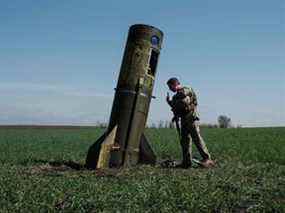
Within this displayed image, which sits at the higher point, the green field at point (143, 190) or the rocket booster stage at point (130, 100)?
the rocket booster stage at point (130, 100)

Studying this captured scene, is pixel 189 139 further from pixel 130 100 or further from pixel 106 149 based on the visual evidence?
pixel 106 149

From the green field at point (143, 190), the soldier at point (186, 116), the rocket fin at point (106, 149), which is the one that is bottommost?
the green field at point (143, 190)

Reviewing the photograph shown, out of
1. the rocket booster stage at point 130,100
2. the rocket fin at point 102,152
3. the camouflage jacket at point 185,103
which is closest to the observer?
the rocket fin at point 102,152

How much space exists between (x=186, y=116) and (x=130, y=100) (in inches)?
61.2

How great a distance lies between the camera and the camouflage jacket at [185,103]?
12.1 metres

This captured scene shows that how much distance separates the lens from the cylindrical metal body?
11969 mm

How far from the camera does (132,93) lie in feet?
39.2

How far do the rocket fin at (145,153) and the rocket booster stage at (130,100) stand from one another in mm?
275

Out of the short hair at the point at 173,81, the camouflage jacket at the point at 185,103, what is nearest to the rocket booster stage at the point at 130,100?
the short hair at the point at 173,81

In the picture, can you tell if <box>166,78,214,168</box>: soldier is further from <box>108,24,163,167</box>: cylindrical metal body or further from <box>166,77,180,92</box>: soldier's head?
<box>108,24,163,167</box>: cylindrical metal body

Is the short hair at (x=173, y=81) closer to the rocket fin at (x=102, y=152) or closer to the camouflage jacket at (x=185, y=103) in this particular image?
the camouflage jacket at (x=185, y=103)

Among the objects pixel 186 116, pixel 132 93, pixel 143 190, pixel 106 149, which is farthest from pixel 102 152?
pixel 143 190

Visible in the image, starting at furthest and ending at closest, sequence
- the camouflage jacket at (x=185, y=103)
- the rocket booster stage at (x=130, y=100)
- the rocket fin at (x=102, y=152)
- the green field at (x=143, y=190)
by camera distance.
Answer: the camouflage jacket at (x=185, y=103)
the rocket booster stage at (x=130, y=100)
the rocket fin at (x=102, y=152)
the green field at (x=143, y=190)

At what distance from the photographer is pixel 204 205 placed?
7008 millimetres
